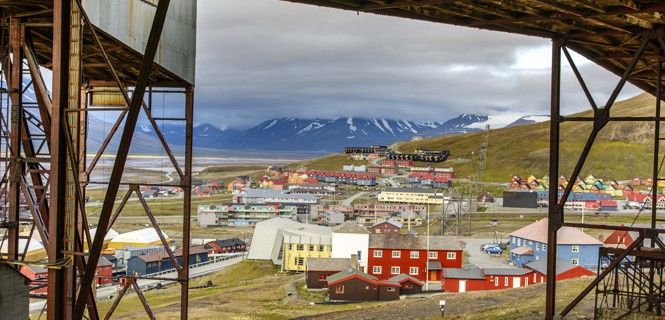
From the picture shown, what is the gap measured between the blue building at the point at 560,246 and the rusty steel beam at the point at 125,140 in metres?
52.7

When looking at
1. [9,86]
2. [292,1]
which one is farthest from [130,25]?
[292,1]

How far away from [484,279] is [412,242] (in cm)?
931

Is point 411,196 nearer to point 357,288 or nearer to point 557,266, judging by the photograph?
point 557,266

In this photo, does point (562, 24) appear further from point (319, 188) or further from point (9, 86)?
point (319, 188)

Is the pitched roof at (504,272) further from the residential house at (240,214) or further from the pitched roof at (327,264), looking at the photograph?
the residential house at (240,214)

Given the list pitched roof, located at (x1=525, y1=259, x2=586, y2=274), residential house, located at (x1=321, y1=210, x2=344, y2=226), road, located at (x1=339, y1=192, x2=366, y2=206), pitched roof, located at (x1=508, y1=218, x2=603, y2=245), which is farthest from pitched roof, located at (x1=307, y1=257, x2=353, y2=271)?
road, located at (x1=339, y1=192, x2=366, y2=206)

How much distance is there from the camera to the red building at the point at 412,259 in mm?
54844

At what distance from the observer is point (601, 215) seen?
104m

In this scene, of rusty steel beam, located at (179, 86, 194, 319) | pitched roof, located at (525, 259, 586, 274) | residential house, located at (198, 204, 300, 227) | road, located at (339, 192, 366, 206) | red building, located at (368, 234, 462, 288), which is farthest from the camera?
road, located at (339, 192, 366, 206)

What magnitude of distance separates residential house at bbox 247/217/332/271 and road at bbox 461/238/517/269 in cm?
1463

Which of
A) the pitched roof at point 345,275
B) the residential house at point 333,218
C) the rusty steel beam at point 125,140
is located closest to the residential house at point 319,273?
the pitched roof at point 345,275

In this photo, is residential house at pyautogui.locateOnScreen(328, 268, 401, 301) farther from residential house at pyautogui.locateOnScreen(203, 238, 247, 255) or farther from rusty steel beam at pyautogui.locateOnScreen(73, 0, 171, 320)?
rusty steel beam at pyautogui.locateOnScreen(73, 0, 171, 320)

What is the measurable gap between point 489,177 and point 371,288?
422 ft

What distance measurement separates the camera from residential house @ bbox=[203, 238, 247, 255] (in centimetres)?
7762
